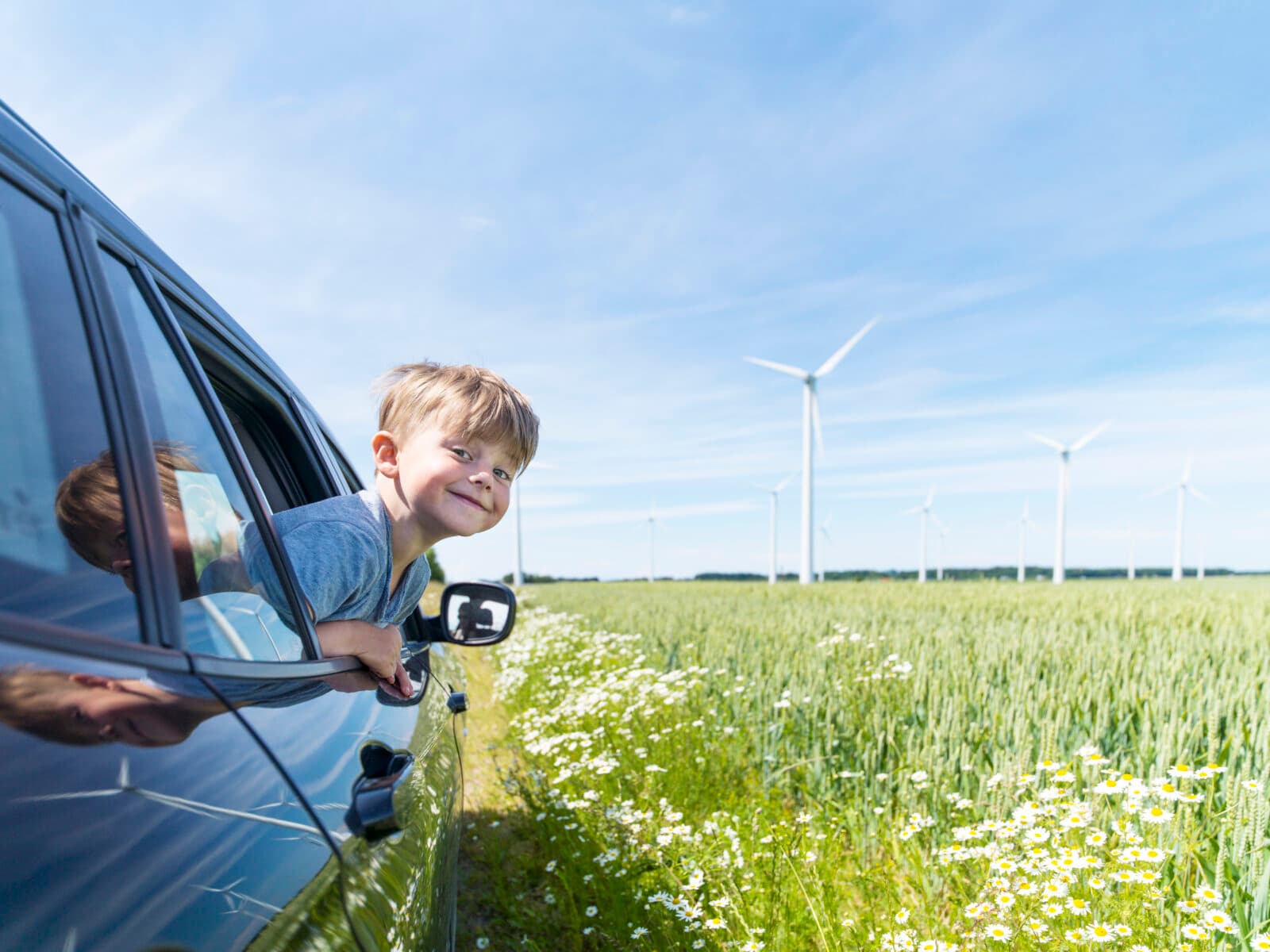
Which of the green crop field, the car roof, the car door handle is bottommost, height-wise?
the green crop field

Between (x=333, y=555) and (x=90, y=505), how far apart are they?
743 mm

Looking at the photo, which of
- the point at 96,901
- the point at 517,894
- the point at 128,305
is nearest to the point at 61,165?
the point at 128,305

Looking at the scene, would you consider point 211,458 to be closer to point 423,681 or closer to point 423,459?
point 423,459

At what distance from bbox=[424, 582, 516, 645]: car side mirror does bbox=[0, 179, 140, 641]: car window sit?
186 centimetres

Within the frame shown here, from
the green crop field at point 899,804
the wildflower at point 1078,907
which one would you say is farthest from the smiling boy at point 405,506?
the wildflower at point 1078,907

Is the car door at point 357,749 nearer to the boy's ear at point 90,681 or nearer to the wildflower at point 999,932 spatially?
the boy's ear at point 90,681

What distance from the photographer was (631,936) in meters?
2.96

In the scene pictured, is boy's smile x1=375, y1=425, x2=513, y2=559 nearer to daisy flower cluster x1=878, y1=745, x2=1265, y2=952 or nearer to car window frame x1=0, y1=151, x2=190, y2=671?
car window frame x1=0, y1=151, x2=190, y2=671

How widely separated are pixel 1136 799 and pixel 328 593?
8.53ft

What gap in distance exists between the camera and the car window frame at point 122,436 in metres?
0.93

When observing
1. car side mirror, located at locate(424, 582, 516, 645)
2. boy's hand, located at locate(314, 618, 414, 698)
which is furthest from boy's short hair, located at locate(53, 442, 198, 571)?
car side mirror, located at locate(424, 582, 516, 645)

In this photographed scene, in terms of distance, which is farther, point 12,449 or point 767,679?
point 767,679

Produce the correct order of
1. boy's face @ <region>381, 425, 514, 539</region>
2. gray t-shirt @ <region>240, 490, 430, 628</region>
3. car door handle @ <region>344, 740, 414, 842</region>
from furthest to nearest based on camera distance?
1. boy's face @ <region>381, 425, 514, 539</region>
2. gray t-shirt @ <region>240, 490, 430, 628</region>
3. car door handle @ <region>344, 740, 414, 842</region>

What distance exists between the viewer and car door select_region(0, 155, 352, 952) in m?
0.71
